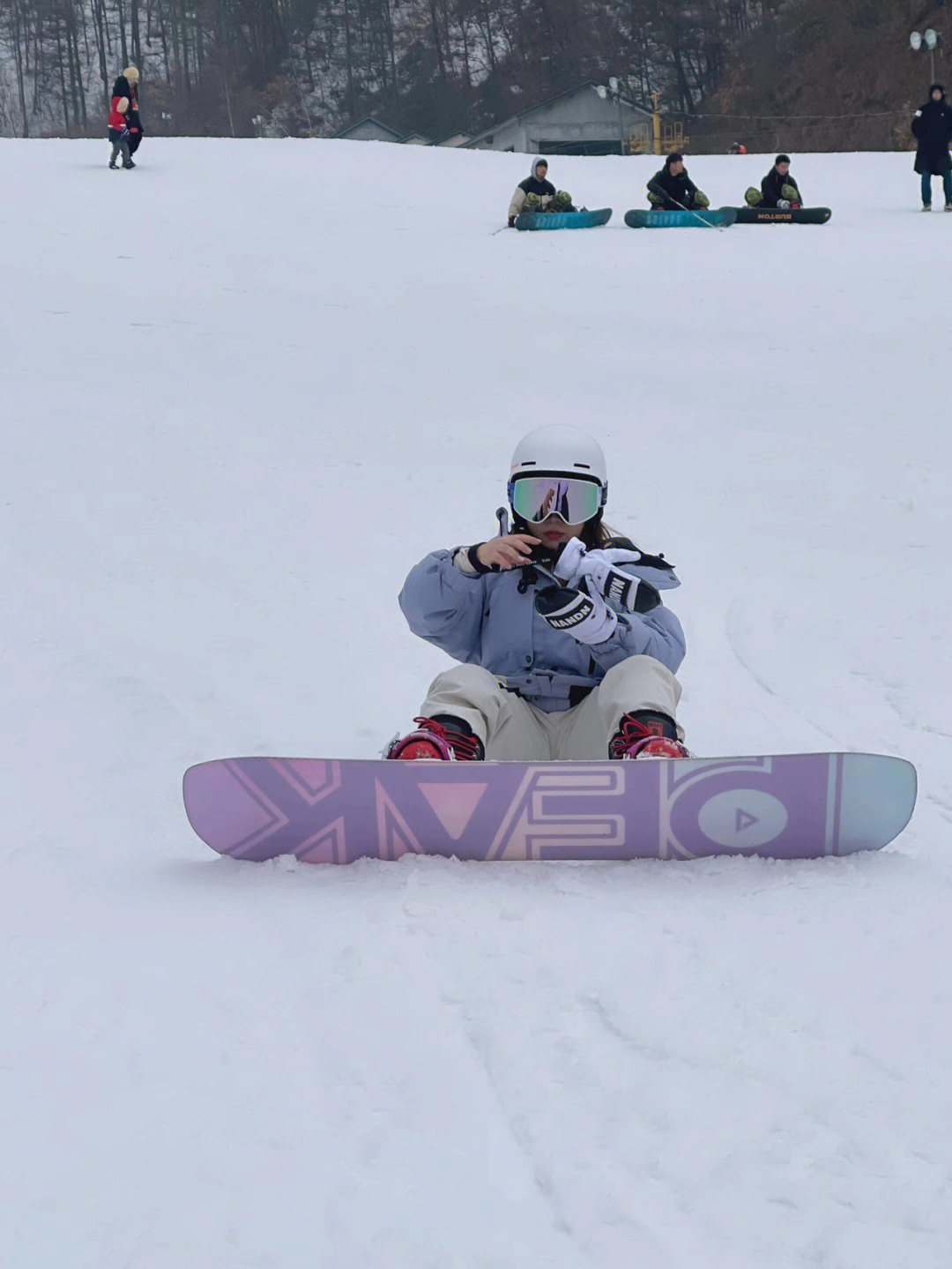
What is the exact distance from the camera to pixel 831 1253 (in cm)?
171

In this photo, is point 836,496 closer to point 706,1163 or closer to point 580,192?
point 706,1163

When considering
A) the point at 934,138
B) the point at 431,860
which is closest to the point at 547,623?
the point at 431,860

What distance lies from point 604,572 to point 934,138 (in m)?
13.8

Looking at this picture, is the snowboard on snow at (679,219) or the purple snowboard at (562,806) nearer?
the purple snowboard at (562,806)

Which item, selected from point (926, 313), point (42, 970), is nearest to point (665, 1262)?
point (42, 970)

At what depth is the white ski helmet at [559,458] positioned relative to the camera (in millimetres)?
3451

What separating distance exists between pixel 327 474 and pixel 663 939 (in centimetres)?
532

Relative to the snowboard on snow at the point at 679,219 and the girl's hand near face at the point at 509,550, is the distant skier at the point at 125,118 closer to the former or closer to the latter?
the snowboard on snow at the point at 679,219

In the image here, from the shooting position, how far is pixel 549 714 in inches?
138

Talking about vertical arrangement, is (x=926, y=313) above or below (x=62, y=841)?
above

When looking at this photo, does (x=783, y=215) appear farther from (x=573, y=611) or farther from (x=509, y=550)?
(x=573, y=611)

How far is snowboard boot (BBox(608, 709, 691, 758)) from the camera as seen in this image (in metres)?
3.08

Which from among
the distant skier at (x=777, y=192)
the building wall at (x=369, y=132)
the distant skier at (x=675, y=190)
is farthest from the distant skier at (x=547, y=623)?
the building wall at (x=369, y=132)

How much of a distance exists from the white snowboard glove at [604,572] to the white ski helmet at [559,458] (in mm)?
179
